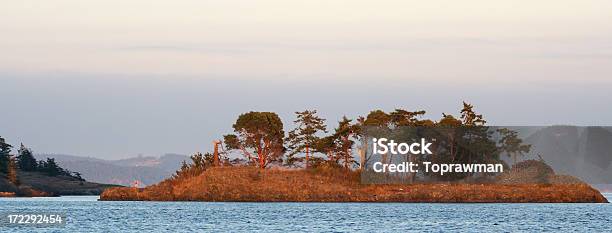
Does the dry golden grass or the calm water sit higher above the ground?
the dry golden grass

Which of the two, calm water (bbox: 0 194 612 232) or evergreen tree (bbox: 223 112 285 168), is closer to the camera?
calm water (bbox: 0 194 612 232)

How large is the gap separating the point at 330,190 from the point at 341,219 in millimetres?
43438

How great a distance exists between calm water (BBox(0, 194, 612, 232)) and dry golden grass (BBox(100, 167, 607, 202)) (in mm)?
11282

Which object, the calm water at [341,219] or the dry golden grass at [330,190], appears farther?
the dry golden grass at [330,190]

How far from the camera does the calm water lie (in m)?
93.1

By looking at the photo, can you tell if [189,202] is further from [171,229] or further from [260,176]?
[171,229]

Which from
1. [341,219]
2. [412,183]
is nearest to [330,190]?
[412,183]

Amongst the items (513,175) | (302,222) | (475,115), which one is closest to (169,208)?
(302,222)

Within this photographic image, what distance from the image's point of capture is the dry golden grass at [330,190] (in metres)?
144

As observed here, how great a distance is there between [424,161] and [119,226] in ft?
189

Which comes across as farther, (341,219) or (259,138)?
(259,138)

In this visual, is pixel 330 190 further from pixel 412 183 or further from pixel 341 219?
pixel 341 219

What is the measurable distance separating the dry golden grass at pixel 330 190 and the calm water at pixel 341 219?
37.0ft

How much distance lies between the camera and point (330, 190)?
148 meters
